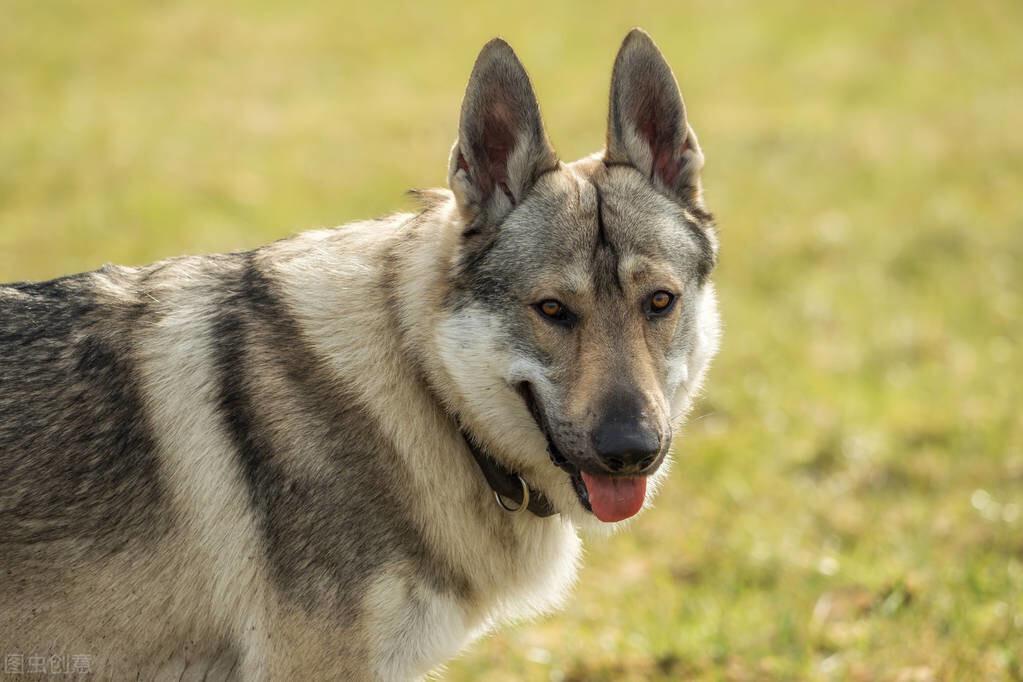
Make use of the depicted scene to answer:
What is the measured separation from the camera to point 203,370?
338 cm

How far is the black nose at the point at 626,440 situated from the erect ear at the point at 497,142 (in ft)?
2.52

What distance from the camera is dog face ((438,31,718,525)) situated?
3.28 metres

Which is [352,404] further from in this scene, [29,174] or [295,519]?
[29,174]

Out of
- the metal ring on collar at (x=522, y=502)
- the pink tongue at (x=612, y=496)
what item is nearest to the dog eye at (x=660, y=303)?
the pink tongue at (x=612, y=496)

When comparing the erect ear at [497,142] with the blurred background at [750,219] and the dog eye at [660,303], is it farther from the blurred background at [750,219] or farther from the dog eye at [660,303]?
the blurred background at [750,219]

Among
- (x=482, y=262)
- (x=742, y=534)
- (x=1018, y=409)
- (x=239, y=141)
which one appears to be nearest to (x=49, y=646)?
(x=482, y=262)

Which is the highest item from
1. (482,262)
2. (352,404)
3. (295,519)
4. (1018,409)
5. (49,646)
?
(482,262)

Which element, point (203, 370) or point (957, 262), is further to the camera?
point (957, 262)

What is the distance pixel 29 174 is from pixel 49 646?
8.68 m

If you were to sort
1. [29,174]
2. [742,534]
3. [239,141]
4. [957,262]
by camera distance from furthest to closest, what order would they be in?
[239,141] → [29,174] → [957,262] → [742,534]

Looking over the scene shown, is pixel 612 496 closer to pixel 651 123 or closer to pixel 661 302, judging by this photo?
pixel 661 302

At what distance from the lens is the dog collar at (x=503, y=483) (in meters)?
3.45

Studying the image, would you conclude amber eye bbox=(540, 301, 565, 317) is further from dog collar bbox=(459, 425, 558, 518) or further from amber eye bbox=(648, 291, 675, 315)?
dog collar bbox=(459, 425, 558, 518)

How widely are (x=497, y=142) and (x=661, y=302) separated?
739 mm
